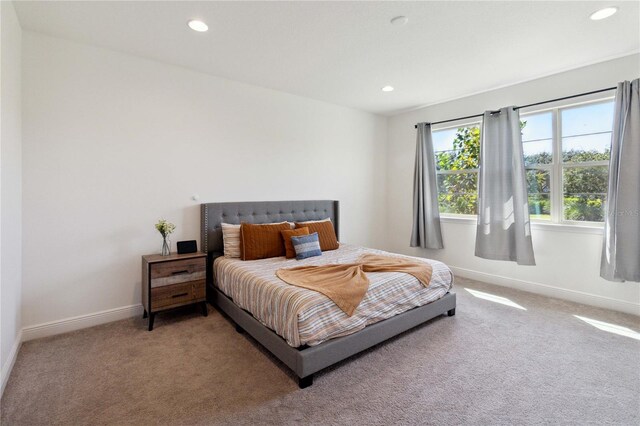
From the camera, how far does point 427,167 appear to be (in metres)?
4.70

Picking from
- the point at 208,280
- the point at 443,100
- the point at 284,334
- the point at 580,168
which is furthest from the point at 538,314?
the point at 208,280

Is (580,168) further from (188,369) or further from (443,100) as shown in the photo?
(188,369)

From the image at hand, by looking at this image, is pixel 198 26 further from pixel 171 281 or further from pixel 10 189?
pixel 171 281

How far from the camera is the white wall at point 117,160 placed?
2.60 metres

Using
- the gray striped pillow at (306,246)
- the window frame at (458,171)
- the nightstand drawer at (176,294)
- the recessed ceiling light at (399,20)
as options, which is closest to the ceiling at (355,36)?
the recessed ceiling light at (399,20)

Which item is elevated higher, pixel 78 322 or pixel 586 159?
pixel 586 159

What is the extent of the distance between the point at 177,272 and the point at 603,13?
167 inches

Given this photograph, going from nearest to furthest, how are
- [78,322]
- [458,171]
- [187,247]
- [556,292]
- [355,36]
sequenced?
[355,36]
[78,322]
[187,247]
[556,292]
[458,171]

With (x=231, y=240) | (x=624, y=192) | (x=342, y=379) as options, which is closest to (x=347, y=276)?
(x=342, y=379)

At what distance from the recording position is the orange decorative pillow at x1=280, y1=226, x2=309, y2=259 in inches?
131

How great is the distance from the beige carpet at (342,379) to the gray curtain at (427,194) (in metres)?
2.01

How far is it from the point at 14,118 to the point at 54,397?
2046 millimetres

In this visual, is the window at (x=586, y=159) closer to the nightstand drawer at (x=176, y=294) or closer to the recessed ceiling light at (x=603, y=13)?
the recessed ceiling light at (x=603, y=13)

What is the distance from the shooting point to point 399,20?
2.41 meters
